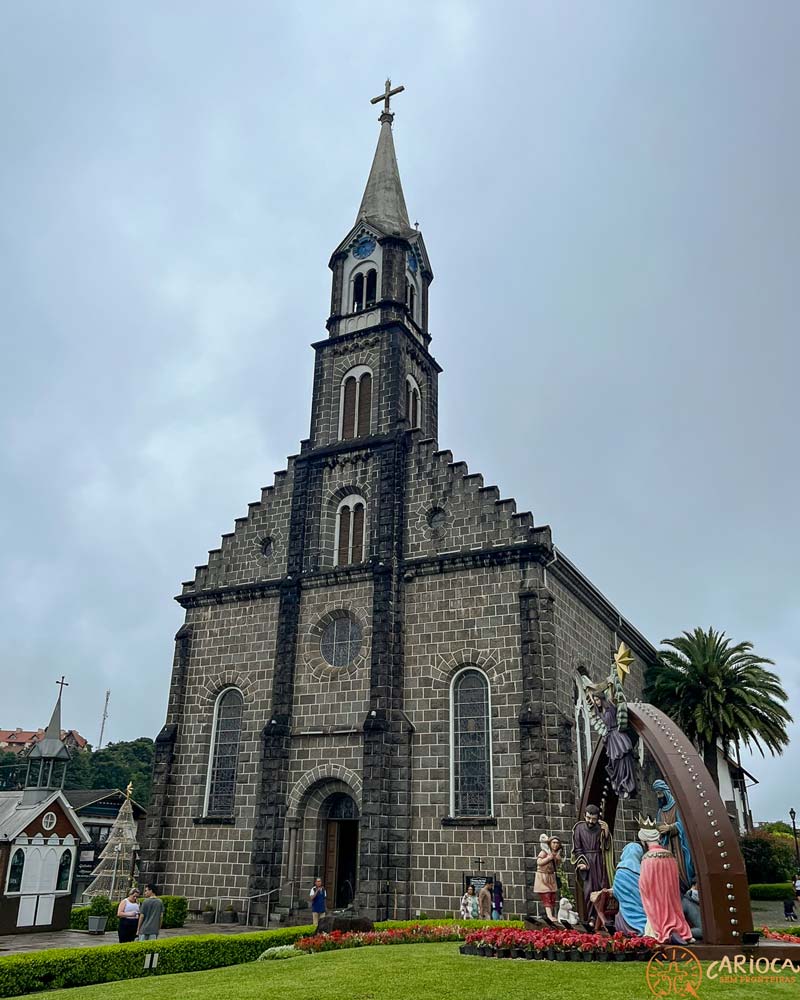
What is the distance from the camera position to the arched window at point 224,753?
29656 millimetres

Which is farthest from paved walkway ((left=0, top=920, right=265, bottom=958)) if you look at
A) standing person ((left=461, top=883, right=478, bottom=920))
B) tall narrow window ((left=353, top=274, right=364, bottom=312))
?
tall narrow window ((left=353, top=274, right=364, bottom=312))

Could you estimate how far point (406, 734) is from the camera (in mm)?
26797

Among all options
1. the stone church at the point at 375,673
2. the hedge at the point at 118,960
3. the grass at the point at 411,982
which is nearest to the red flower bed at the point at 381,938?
the hedge at the point at 118,960

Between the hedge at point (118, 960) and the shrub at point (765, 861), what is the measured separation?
32000 mm

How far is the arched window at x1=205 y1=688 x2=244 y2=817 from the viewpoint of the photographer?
97.3ft

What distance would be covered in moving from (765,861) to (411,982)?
40.0 m

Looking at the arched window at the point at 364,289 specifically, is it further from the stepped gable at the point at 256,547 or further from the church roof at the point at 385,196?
the stepped gable at the point at 256,547

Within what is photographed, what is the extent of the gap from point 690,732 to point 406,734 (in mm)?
18185

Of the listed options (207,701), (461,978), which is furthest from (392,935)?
(207,701)

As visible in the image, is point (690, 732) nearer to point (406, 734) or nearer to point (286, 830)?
point (406, 734)

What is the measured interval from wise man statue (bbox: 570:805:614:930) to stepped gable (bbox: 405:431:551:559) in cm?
1128

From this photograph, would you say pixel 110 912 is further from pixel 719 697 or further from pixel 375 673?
pixel 719 697

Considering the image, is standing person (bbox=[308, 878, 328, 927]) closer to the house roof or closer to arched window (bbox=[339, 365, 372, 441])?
the house roof

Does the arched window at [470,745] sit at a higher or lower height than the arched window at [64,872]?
higher
